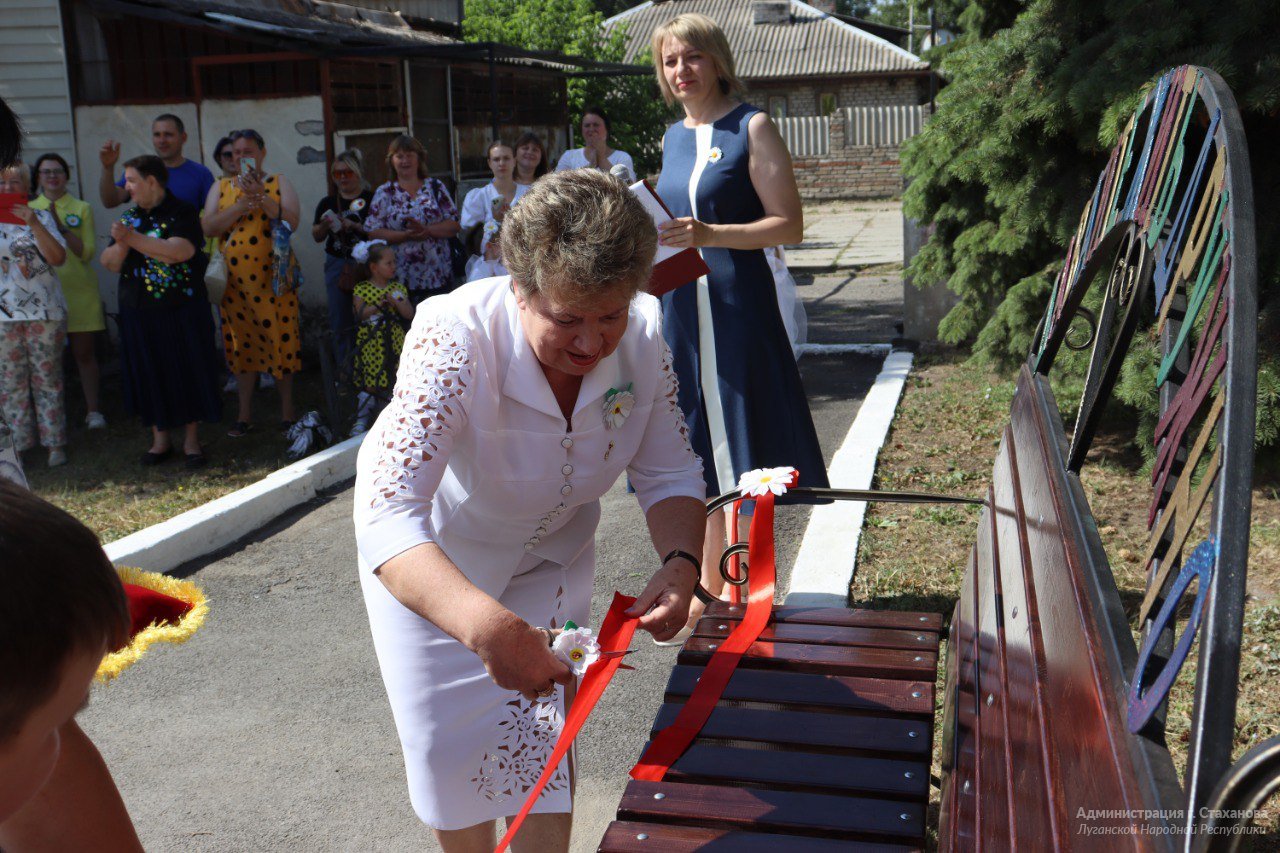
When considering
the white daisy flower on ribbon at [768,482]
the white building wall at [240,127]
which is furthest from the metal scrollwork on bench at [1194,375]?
the white building wall at [240,127]

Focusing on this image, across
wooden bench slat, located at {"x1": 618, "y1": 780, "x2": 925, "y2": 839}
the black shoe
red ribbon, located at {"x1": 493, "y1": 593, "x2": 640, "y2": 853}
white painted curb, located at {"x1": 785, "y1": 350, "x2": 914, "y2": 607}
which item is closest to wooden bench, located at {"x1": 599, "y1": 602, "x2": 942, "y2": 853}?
wooden bench slat, located at {"x1": 618, "y1": 780, "x2": 925, "y2": 839}

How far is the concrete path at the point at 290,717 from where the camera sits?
11.6 feet

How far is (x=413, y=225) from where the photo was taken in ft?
28.5

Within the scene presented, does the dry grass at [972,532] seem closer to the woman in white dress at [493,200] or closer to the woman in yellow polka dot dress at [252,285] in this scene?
the woman in white dress at [493,200]

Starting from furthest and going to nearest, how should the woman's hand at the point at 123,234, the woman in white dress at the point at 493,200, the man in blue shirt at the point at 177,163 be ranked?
the woman in white dress at the point at 493,200 → the man in blue shirt at the point at 177,163 → the woman's hand at the point at 123,234

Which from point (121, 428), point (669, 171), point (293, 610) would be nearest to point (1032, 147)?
point (669, 171)

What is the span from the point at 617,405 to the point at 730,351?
184 cm

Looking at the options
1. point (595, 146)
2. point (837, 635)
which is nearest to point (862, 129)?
point (595, 146)

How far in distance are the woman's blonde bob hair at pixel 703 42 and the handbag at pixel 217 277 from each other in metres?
4.75

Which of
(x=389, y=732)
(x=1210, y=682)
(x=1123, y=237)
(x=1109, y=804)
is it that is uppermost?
(x=1123, y=237)

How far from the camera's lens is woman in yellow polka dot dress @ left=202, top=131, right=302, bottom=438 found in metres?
8.26

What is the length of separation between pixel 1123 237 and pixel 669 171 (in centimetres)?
212

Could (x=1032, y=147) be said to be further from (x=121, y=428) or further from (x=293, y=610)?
(x=121, y=428)

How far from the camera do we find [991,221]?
7113mm
